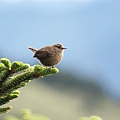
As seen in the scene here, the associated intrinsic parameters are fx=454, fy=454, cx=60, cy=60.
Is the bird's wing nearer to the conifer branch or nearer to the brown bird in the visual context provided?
the brown bird

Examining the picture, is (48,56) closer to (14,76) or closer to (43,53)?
(43,53)

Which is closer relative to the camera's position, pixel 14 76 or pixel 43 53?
pixel 14 76

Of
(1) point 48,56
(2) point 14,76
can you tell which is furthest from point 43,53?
(2) point 14,76

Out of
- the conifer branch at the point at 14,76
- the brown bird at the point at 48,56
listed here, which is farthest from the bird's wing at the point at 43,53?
the conifer branch at the point at 14,76

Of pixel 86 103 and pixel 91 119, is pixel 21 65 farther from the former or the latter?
pixel 86 103

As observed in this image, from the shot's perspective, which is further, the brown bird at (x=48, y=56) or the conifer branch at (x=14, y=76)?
the brown bird at (x=48, y=56)

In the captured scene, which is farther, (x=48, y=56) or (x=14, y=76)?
(x=48, y=56)

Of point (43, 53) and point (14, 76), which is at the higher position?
point (43, 53)

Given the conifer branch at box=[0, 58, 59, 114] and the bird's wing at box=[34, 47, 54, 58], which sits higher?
the bird's wing at box=[34, 47, 54, 58]

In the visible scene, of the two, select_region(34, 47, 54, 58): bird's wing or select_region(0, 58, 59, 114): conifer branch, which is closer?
select_region(0, 58, 59, 114): conifer branch

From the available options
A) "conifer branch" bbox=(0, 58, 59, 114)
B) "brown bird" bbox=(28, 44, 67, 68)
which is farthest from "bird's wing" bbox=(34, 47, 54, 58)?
"conifer branch" bbox=(0, 58, 59, 114)

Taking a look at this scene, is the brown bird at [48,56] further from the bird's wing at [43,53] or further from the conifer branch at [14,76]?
the conifer branch at [14,76]
